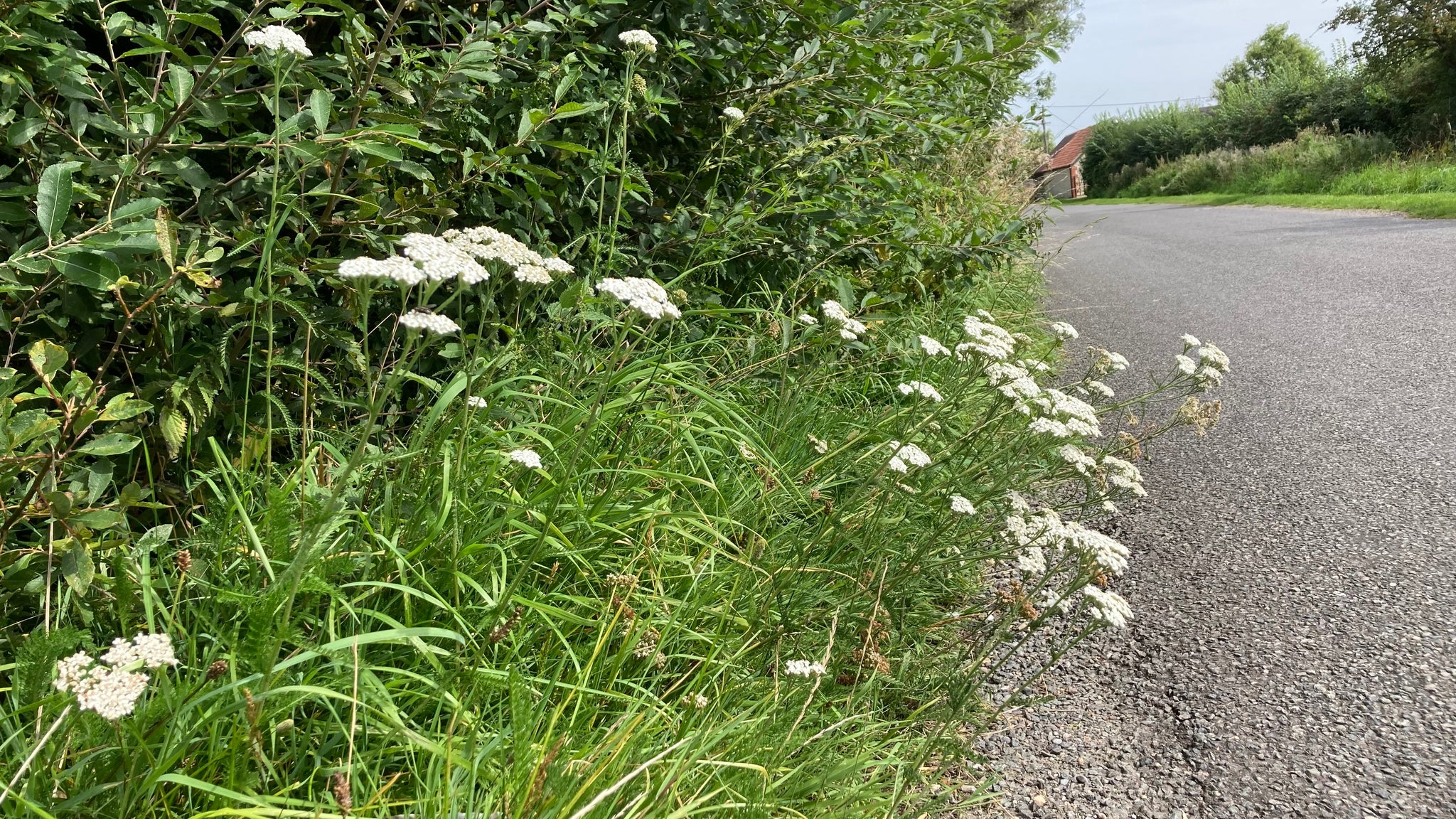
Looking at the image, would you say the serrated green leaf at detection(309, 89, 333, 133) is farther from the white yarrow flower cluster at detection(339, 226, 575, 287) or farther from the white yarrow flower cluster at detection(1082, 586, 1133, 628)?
the white yarrow flower cluster at detection(1082, 586, 1133, 628)

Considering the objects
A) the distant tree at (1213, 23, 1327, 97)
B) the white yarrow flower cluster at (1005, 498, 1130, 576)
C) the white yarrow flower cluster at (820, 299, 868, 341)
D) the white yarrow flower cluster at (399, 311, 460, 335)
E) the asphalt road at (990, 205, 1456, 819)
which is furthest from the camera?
the distant tree at (1213, 23, 1327, 97)

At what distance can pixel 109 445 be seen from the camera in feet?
4.91

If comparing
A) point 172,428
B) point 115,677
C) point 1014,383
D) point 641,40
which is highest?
point 641,40

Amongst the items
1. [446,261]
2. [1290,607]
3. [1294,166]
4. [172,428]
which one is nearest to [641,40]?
[446,261]

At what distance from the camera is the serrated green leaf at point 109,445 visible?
1.47m

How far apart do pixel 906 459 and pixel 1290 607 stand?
1.26 metres

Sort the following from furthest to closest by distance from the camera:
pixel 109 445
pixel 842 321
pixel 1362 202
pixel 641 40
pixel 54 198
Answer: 1. pixel 1362 202
2. pixel 842 321
3. pixel 641 40
4. pixel 109 445
5. pixel 54 198

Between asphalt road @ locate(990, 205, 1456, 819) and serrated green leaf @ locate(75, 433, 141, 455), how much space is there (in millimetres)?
1923

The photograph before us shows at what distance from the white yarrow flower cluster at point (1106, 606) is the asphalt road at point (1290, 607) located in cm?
31

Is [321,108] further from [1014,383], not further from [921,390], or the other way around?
[1014,383]

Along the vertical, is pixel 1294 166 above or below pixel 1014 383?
below

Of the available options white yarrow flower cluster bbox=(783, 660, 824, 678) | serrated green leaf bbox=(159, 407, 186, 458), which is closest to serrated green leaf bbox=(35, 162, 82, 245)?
serrated green leaf bbox=(159, 407, 186, 458)

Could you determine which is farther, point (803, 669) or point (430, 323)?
point (803, 669)

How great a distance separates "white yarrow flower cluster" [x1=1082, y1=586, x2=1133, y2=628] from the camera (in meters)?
1.78
